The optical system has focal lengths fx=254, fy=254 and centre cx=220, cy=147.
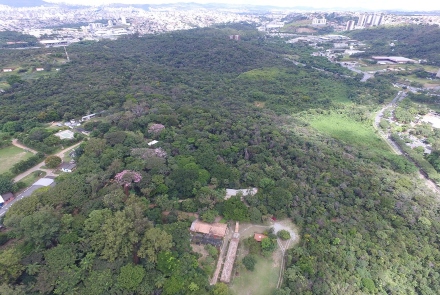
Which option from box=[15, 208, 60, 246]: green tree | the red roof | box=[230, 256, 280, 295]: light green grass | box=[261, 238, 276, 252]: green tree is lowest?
box=[230, 256, 280, 295]: light green grass

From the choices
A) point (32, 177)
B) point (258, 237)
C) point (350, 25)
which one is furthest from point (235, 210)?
point (350, 25)

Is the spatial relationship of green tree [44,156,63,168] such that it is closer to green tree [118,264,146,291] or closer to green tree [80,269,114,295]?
green tree [80,269,114,295]

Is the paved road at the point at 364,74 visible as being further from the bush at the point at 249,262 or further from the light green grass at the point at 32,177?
the light green grass at the point at 32,177

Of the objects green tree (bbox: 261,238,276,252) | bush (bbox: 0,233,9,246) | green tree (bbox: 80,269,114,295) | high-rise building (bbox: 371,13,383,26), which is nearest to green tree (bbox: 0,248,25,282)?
bush (bbox: 0,233,9,246)

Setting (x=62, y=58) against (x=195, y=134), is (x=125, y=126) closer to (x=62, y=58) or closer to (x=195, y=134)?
(x=195, y=134)

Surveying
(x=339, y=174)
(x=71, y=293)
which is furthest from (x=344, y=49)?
(x=71, y=293)

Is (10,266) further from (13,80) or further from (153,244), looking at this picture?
(13,80)

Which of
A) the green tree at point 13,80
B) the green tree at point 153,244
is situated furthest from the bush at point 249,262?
the green tree at point 13,80
